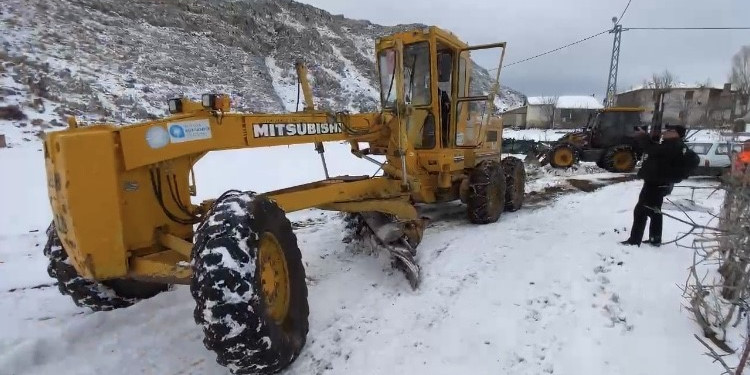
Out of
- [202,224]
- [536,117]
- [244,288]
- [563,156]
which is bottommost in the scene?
[563,156]

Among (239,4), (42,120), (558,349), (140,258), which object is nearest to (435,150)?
(558,349)

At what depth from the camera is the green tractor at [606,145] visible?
48.2ft

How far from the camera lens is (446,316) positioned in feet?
13.3

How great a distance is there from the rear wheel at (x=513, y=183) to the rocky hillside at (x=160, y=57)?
1341 centimetres

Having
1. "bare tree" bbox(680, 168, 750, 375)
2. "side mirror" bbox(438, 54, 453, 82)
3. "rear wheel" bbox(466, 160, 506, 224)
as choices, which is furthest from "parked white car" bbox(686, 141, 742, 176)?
"bare tree" bbox(680, 168, 750, 375)

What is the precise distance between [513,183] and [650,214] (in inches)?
118

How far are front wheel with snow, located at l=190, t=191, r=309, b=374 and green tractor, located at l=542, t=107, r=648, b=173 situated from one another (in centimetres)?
1360

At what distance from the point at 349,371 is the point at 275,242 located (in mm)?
1072

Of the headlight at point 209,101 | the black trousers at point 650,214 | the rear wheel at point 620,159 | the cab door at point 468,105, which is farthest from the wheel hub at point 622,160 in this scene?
the headlight at point 209,101

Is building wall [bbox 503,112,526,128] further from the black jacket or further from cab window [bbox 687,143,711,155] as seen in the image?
the black jacket

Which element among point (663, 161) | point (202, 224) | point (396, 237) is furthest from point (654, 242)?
point (202, 224)

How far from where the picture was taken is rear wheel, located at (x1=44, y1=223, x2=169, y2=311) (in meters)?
3.71

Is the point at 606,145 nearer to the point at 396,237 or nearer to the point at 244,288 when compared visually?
the point at 396,237

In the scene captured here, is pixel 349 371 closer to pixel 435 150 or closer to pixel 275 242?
pixel 275 242
